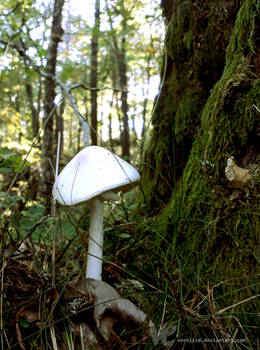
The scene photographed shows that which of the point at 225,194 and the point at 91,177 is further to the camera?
the point at 225,194

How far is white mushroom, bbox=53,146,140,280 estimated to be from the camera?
4.39ft

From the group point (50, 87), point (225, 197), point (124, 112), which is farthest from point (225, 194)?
point (124, 112)

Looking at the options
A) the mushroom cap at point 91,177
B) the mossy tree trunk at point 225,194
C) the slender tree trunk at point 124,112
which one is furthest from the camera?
the slender tree trunk at point 124,112

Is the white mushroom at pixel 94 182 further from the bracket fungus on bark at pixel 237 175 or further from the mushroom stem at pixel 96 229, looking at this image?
the bracket fungus on bark at pixel 237 175

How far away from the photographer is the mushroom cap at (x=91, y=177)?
133 centimetres

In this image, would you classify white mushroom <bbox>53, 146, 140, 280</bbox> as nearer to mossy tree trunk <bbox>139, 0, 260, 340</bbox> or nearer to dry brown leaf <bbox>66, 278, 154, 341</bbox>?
dry brown leaf <bbox>66, 278, 154, 341</bbox>

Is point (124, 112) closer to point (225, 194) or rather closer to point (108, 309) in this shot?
point (225, 194)

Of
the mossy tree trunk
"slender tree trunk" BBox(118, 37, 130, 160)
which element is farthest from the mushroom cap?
"slender tree trunk" BBox(118, 37, 130, 160)

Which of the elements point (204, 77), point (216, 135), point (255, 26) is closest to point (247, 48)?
point (255, 26)

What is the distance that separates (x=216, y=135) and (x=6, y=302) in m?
1.41

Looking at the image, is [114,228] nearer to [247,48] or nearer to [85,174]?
[85,174]

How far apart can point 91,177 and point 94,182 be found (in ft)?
0.12

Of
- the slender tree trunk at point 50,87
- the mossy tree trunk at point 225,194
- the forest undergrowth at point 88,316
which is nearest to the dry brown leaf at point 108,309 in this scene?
the forest undergrowth at point 88,316

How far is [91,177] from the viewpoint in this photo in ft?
4.48
